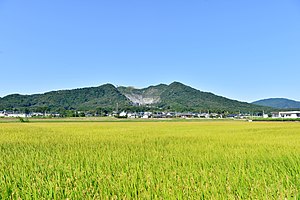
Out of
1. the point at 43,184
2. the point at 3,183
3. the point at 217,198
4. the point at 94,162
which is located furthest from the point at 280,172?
the point at 3,183

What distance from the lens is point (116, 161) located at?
26.3ft

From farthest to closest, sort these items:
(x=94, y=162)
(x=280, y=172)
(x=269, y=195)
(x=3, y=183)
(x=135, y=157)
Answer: (x=135, y=157), (x=94, y=162), (x=280, y=172), (x=3, y=183), (x=269, y=195)

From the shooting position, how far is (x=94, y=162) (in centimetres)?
791

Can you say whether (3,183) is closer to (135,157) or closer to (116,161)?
(116,161)

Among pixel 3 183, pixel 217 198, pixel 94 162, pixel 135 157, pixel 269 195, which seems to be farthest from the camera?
pixel 135 157

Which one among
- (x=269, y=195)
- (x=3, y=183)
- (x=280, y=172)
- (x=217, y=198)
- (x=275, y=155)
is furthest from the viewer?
(x=275, y=155)

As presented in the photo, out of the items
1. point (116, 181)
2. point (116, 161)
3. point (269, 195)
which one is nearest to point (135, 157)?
point (116, 161)

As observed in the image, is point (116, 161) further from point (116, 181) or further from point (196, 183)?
point (196, 183)

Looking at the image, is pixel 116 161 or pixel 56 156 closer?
pixel 116 161

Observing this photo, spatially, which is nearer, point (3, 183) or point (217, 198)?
point (217, 198)

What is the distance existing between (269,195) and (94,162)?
14.1ft

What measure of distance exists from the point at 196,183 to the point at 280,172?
2.27 metres

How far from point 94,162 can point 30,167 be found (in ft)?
4.65

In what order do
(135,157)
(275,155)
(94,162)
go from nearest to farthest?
1. (94,162)
2. (135,157)
3. (275,155)
